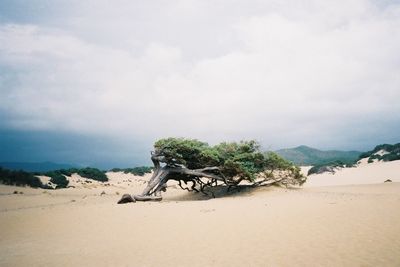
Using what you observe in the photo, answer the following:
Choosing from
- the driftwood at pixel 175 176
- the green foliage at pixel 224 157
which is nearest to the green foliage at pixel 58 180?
the driftwood at pixel 175 176

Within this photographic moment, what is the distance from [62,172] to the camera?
132 feet

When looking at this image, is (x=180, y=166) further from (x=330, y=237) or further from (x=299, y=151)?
(x=299, y=151)

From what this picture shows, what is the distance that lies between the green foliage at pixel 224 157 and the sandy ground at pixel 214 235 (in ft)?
16.9

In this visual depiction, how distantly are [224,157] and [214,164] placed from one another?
0.80 metres

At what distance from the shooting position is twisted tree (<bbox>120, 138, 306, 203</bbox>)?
17.8m

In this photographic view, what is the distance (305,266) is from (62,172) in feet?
130

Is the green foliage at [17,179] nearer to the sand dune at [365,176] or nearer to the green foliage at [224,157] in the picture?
the green foliage at [224,157]

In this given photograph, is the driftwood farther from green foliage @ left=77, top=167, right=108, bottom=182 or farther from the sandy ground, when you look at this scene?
green foliage @ left=77, top=167, right=108, bottom=182

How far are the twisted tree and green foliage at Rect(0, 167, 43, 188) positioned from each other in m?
15.9

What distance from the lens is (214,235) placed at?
827 centimetres

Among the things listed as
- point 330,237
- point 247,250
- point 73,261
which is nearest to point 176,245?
point 247,250

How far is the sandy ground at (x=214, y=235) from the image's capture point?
21.1 feet

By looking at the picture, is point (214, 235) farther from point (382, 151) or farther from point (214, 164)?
point (382, 151)

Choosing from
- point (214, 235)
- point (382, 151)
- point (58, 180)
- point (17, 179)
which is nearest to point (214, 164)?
point (214, 235)
